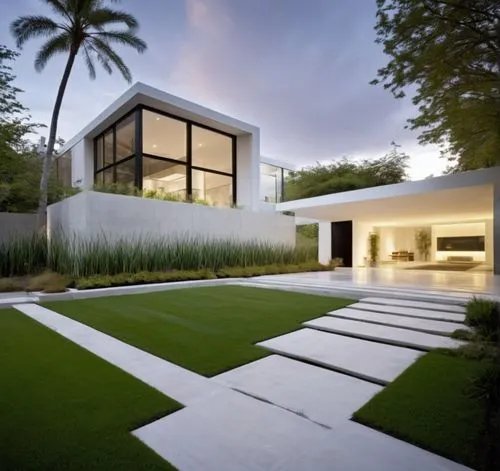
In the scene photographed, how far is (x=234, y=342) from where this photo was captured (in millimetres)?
3291

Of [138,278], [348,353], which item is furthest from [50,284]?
[348,353]

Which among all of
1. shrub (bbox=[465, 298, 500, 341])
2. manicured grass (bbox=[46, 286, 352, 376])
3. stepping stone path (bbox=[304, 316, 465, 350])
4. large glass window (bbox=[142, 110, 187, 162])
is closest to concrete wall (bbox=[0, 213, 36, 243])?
large glass window (bbox=[142, 110, 187, 162])

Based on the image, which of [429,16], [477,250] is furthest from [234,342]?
[477,250]

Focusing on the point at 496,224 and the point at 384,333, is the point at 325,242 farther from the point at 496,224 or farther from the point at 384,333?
the point at 384,333

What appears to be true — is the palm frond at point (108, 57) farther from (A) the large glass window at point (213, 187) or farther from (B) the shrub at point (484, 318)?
(B) the shrub at point (484, 318)

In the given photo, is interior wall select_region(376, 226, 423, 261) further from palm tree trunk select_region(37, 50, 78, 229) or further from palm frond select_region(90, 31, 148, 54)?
palm tree trunk select_region(37, 50, 78, 229)

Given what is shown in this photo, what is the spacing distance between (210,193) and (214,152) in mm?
2101

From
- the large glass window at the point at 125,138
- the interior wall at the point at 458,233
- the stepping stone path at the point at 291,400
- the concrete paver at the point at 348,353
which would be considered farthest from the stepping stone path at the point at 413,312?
the interior wall at the point at 458,233

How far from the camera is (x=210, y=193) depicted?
1497 cm

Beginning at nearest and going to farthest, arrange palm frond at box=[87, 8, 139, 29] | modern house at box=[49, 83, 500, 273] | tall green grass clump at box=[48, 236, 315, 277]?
tall green grass clump at box=[48, 236, 315, 277]
modern house at box=[49, 83, 500, 273]
palm frond at box=[87, 8, 139, 29]

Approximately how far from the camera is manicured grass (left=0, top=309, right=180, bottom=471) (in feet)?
4.93

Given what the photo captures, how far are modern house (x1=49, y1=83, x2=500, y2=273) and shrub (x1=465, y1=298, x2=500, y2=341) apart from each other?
592cm

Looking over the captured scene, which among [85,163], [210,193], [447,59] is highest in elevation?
[85,163]

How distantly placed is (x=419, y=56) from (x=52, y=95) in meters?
11.7
